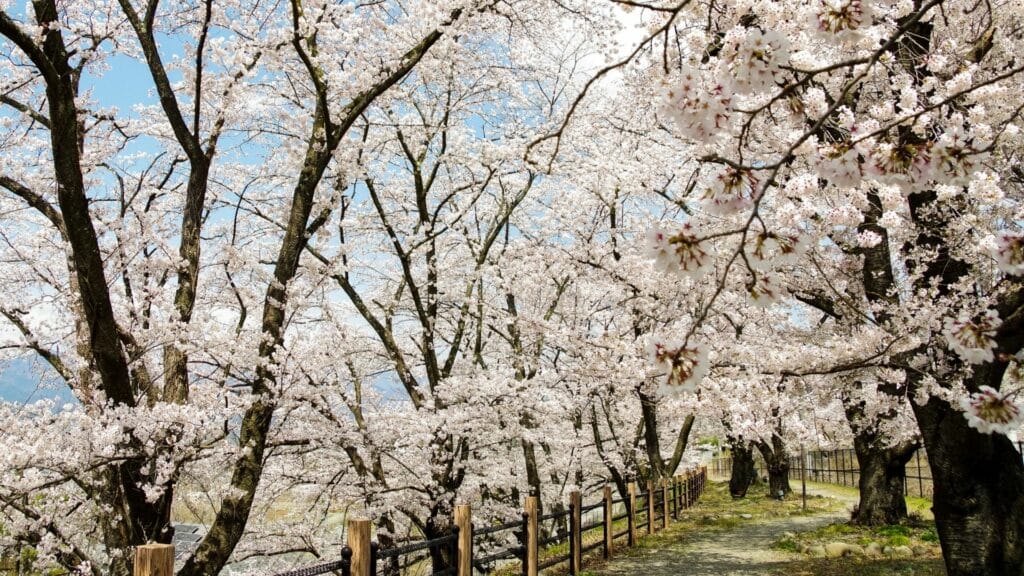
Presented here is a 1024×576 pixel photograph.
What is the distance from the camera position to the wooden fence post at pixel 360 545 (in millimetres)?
4626

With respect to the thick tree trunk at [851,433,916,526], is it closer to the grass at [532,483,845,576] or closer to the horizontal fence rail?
the grass at [532,483,845,576]

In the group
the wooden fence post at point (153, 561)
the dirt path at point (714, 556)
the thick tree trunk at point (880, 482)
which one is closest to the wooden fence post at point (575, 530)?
the dirt path at point (714, 556)

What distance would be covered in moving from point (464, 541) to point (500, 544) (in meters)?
5.55

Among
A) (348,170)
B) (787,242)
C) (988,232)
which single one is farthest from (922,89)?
(348,170)

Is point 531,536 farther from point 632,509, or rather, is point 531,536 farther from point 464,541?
point 632,509

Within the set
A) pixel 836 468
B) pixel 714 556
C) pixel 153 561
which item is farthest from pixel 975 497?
pixel 836 468

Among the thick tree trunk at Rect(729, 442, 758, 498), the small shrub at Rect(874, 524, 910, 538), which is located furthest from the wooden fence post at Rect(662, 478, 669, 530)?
the thick tree trunk at Rect(729, 442, 758, 498)

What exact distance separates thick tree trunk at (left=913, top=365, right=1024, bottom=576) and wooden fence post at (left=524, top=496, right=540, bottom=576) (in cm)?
421

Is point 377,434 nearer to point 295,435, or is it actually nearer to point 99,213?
point 295,435

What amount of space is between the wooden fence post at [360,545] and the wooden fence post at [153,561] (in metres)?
1.48

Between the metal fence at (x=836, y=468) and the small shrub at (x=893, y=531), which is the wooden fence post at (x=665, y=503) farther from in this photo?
the metal fence at (x=836, y=468)

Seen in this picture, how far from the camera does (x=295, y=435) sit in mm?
8188

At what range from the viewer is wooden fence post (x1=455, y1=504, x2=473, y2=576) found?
6461mm

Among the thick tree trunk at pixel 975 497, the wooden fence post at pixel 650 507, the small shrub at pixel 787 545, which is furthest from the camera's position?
the wooden fence post at pixel 650 507
